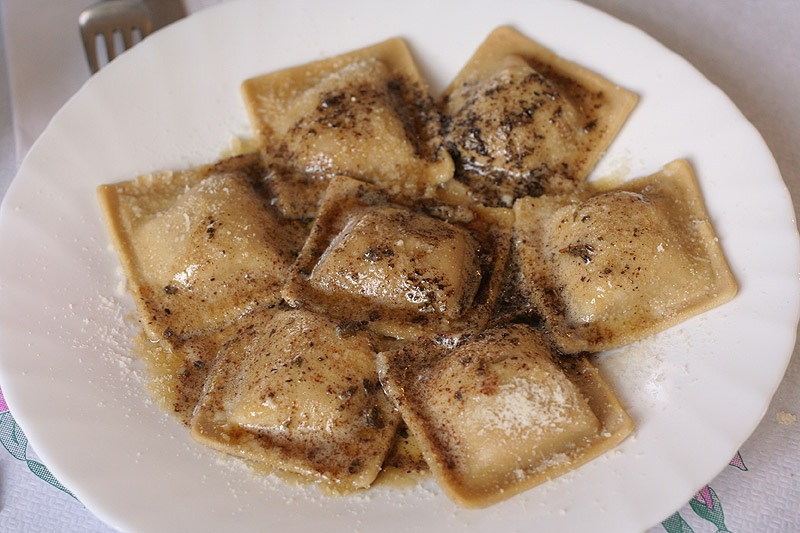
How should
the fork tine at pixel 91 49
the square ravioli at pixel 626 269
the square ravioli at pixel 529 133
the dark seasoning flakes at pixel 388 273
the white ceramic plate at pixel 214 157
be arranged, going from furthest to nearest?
the fork tine at pixel 91 49 → the square ravioli at pixel 529 133 → the square ravioli at pixel 626 269 → the dark seasoning flakes at pixel 388 273 → the white ceramic plate at pixel 214 157

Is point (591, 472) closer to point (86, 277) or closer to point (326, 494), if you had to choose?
point (326, 494)

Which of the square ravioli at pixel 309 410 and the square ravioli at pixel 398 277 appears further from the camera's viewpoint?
the square ravioli at pixel 398 277

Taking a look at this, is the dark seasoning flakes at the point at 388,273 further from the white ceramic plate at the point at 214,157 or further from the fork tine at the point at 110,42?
the fork tine at the point at 110,42

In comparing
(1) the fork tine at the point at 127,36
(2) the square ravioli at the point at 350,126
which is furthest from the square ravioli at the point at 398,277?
(1) the fork tine at the point at 127,36

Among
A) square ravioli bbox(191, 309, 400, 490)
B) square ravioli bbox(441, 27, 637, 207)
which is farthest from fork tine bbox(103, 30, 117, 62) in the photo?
square ravioli bbox(191, 309, 400, 490)

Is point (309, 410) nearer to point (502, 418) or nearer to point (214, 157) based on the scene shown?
point (502, 418)

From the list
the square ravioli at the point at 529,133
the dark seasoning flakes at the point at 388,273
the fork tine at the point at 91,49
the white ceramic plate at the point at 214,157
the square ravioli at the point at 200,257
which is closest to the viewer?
the white ceramic plate at the point at 214,157

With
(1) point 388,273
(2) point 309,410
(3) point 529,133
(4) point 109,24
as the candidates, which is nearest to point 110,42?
(4) point 109,24
